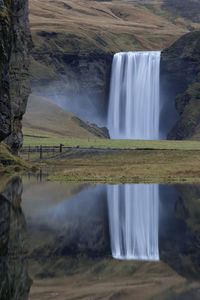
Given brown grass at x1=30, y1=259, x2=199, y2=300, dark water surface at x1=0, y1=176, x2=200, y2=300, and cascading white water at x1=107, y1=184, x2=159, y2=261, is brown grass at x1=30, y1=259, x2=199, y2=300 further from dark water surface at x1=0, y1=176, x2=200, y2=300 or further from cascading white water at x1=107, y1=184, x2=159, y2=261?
cascading white water at x1=107, y1=184, x2=159, y2=261

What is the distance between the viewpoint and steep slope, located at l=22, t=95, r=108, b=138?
5753 inches

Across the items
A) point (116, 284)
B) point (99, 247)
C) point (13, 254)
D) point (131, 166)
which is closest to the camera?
point (116, 284)

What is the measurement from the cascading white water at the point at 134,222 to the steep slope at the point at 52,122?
322ft

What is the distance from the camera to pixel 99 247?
19.3 m

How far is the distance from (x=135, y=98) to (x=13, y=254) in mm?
144595

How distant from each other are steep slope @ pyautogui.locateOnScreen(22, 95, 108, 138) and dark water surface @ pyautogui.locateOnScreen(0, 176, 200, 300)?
346 ft

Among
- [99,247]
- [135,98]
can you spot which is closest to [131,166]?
[99,247]

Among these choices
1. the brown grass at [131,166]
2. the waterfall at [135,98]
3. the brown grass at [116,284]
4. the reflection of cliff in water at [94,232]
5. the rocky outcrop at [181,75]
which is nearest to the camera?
the brown grass at [116,284]

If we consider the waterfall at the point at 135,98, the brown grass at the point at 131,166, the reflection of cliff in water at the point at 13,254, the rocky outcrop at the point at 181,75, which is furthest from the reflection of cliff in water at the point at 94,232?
the waterfall at the point at 135,98

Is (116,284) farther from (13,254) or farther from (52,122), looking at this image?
(52,122)

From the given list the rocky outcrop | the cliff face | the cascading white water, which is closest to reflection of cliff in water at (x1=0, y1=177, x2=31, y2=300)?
the cascading white water

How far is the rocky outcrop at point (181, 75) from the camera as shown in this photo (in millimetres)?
→ 153375

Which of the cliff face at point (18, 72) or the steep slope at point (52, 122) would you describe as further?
the steep slope at point (52, 122)

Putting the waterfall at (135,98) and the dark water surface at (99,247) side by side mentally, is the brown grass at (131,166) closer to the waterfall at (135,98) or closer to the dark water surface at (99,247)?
the dark water surface at (99,247)
